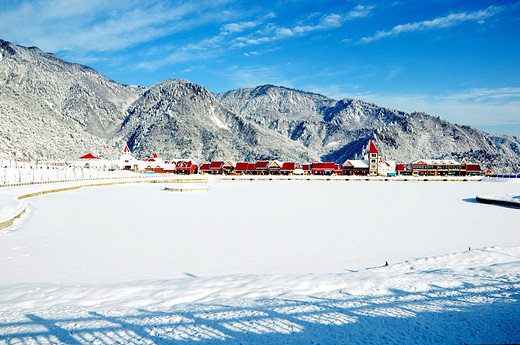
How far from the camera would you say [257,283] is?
970 cm

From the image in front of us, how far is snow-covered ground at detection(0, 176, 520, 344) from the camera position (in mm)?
6121

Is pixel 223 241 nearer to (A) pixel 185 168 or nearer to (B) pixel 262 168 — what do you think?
(B) pixel 262 168

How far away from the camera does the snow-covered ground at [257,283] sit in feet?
20.1

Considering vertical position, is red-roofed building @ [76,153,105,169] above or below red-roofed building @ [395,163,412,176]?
above

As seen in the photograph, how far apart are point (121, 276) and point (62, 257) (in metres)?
4.30

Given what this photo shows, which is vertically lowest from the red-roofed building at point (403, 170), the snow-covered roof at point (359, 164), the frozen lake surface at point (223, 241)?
the frozen lake surface at point (223, 241)

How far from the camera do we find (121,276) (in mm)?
→ 11188

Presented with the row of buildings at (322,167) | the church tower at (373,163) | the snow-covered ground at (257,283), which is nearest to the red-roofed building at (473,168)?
the row of buildings at (322,167)

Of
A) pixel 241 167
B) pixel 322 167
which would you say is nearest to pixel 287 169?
pixel 322 167

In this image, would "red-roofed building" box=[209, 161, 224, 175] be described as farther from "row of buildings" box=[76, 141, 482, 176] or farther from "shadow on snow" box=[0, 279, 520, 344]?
"shadow on snow" box=[0, 279, 520, 344]

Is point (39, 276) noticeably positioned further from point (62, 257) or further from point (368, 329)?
point (368, 329)

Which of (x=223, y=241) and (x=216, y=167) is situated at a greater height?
(x=216, y=167)

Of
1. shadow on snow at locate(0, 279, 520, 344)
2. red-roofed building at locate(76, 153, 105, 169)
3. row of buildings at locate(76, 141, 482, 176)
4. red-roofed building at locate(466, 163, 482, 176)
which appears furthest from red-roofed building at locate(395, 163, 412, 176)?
shadow on snow at locate(0, 279, 520, 344)

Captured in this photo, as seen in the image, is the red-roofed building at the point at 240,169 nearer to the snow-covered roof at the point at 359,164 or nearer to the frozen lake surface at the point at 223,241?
the snow-covered roof at the point at 359,164
